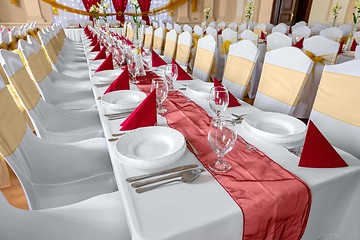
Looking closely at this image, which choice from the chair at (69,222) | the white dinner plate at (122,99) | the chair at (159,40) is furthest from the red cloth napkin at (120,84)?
the chair at (159,40)

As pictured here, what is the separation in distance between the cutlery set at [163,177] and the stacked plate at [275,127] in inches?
13.7

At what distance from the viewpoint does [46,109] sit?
181 centimetres

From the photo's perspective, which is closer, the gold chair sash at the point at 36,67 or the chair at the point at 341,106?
the chair at the point at 341,106

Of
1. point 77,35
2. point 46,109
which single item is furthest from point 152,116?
point 77,35

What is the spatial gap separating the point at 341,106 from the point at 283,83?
1.49 feet

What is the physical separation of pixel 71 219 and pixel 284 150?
0.84 meters

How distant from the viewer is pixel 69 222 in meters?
0.95

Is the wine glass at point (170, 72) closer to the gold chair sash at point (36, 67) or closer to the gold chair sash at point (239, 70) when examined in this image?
the gold chair sash at point (239, 70)

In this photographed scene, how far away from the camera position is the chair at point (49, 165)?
113cm

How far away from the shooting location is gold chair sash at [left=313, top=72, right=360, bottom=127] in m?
1.26

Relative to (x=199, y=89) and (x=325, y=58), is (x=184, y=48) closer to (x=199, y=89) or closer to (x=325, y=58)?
(x=325, y=58)

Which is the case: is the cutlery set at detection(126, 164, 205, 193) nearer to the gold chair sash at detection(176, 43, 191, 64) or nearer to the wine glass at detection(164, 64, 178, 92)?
the wine glass at detection(164, 64, 178, 92)

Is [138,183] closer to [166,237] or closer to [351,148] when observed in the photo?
[166,237]

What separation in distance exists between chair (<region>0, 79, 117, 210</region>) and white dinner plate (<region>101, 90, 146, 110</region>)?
27 centimetres
